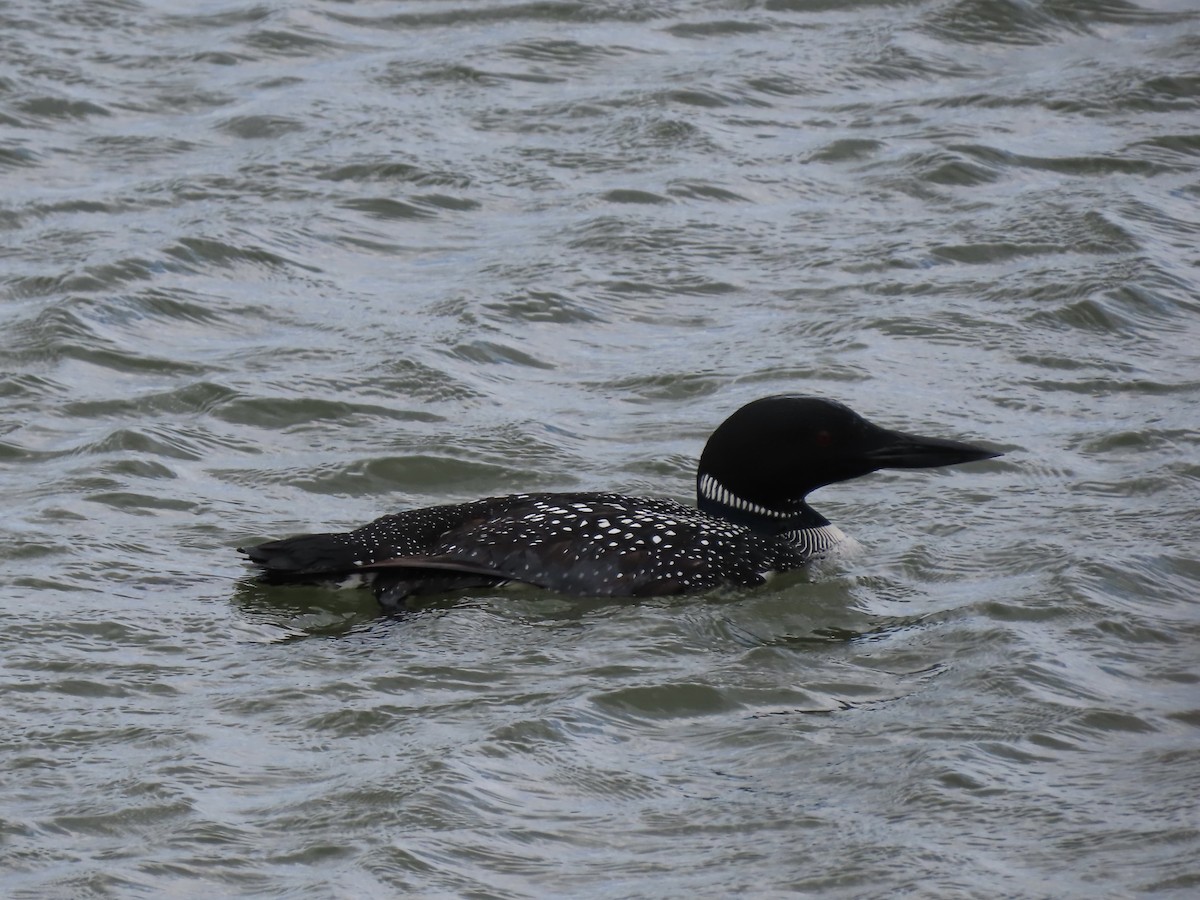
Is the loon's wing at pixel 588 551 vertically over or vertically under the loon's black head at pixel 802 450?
under

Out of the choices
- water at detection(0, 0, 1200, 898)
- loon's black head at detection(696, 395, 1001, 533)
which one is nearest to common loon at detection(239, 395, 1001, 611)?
loon's black head at detection(696, 395, 1001, 533)

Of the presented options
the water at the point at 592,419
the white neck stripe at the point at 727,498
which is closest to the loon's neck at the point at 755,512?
the white neck stripe at the point at 727,498

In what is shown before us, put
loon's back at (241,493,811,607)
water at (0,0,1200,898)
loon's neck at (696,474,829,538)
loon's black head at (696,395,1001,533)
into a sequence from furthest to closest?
loon's neck at (696,474,829,538), loon's black head at (696,395,1001,533), loon's back at (241,493,811,607), water at (0,0,1200,898)

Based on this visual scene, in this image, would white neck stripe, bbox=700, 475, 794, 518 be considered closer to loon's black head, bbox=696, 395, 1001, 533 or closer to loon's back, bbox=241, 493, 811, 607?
loon's black head, bbox=696, 395, 1001, 533

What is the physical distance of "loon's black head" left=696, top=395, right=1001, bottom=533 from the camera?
6.95m

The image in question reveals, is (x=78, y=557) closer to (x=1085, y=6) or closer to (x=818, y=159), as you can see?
(x=818, y=159)

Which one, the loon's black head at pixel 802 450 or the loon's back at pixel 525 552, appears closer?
the loon's back at pixel 525 552

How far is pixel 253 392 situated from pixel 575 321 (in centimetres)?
155

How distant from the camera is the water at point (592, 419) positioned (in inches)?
203

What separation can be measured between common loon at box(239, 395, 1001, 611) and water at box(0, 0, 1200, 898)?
11 cm

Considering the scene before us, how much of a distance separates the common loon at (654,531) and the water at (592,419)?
0.11m

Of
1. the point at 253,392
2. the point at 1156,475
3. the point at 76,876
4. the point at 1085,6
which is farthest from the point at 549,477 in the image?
the point at 1085,6

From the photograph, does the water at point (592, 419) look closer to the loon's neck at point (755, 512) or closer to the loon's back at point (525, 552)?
the loon's back at point (525, 552)

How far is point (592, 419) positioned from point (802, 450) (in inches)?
55.5
